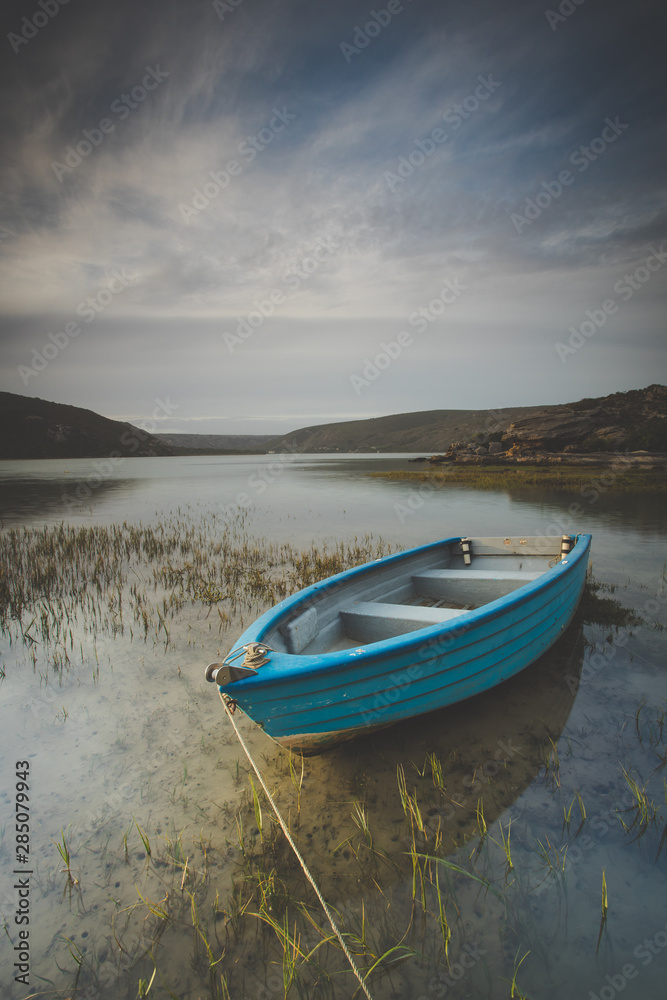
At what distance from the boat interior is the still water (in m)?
1.07

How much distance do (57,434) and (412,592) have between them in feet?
533

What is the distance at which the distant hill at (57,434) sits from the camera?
137250 millimetres

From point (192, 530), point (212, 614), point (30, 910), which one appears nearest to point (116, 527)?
point (192, 530)

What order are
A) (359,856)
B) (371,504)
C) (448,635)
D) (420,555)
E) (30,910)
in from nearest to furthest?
(30,910) → (359,856) → (448,635) → (420,555) → (371,504)

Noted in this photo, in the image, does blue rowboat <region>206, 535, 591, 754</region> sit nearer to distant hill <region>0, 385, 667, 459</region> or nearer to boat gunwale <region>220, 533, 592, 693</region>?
boat gunwale <region>220, 533, 592, 693</region>

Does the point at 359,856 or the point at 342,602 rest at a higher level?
the point at 342,602

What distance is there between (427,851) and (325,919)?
0.82m

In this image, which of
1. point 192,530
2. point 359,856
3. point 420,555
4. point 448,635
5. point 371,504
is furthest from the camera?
Answer: point 371,504

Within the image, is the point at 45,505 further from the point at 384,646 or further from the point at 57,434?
the point at 57,434

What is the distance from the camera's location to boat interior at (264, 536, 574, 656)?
4.88m

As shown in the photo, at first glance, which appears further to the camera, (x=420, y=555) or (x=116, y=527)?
(x=116, y=527)

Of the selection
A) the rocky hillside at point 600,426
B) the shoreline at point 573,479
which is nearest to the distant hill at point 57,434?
the rocky hillside at point 600,426

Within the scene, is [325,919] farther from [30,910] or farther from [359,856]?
[30,910]

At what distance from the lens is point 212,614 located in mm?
7789
